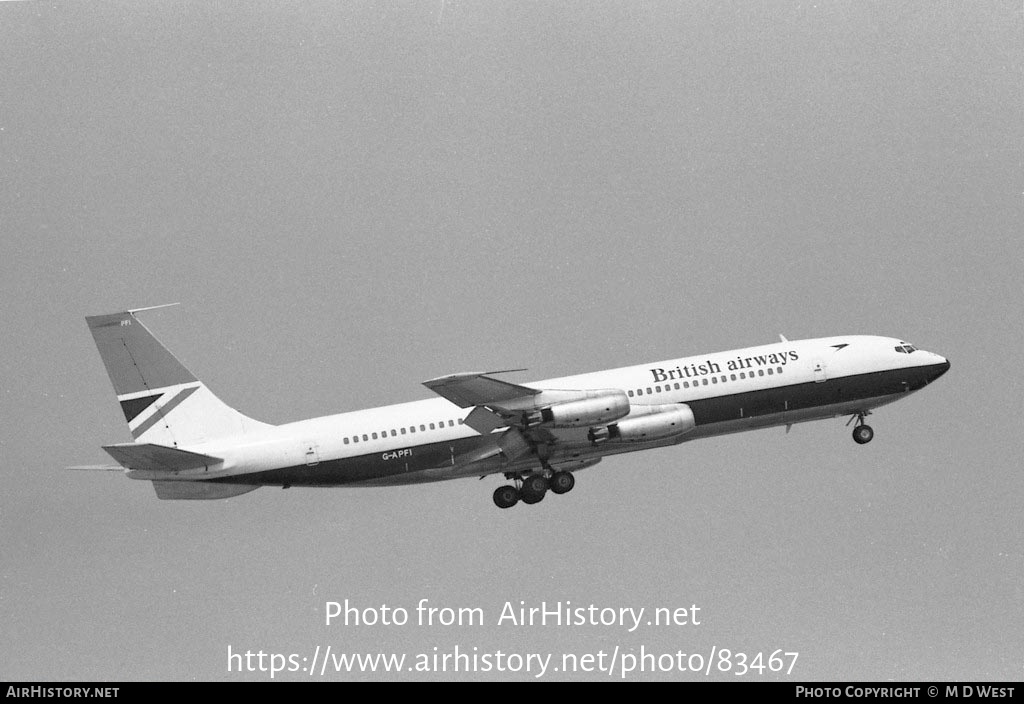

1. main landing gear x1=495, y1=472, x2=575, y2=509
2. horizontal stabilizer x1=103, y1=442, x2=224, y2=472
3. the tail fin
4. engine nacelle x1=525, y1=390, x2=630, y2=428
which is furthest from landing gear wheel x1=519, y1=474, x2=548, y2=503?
horizontal stabilizer x1=103, y1=442, x2=224, y2=472

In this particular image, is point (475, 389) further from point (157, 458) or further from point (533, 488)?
point (157, 458)

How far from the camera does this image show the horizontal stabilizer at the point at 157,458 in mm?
65312

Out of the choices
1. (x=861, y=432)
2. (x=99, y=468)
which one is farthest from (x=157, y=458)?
(x=861, y=432)

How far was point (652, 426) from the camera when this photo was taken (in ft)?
231

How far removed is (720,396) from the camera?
71.8 m

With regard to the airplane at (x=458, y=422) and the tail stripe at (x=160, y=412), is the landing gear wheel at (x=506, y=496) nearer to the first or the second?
→ the airplane at (x=458, y=422)

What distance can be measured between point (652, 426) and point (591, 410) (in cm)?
239

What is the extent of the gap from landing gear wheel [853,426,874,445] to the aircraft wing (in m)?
13.9

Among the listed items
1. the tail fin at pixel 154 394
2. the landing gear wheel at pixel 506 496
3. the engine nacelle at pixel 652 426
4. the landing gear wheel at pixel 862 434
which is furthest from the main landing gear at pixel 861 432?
the tail fin at pixel 154 394

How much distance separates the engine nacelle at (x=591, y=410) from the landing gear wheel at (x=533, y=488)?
3637 mm
